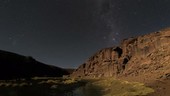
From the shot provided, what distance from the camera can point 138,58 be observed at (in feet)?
359

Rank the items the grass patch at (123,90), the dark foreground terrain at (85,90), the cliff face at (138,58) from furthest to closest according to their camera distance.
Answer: the cliff face at (138,58)
the dark foreground terrain at (85,90)
the grass patch at (123,90)

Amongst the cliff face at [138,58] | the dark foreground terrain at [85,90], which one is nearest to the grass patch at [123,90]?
the dark foreground terrain at [85,90]

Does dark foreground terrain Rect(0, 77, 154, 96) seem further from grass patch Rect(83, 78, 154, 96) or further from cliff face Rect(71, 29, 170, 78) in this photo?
cliff face Rect(71, 29, 170, 78)

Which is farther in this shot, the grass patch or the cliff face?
the cliff face

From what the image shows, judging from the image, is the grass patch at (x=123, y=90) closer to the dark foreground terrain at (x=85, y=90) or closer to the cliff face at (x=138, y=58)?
the dark foreground terrain at (x=85, y=90)

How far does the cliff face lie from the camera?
83.6 meters

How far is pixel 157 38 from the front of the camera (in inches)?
3718

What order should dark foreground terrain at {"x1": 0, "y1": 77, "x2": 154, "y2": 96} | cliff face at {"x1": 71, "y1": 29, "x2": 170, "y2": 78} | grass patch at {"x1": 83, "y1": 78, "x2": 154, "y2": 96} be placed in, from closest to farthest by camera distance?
grass patch at {"x1": 83, "y1": 78, "x2": 154, "y2": 96} → dark foreground terrain at {"x1": 0, "y1": 77, "x2": 154, "y2": 96} → cliff face at {"x1": 71, "y1": 29, "x2": 170, "y2": 78}

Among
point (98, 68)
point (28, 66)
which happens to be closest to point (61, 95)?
point (98, 68)

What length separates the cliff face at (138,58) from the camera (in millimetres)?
83625

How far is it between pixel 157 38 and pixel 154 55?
301 inches

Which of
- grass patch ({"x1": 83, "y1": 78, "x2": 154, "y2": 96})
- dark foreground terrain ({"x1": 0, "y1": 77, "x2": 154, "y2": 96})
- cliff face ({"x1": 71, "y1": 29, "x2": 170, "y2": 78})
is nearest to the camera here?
grass patch ({"x1": 83, "y1": 78, "x2": 154, "y2": 96})

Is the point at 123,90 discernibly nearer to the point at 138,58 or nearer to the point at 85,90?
the point at 85,90

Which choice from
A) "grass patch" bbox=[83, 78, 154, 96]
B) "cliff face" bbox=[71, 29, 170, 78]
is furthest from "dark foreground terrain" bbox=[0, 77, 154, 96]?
"cliff face" bbox=[71, 29, 170, 78]
